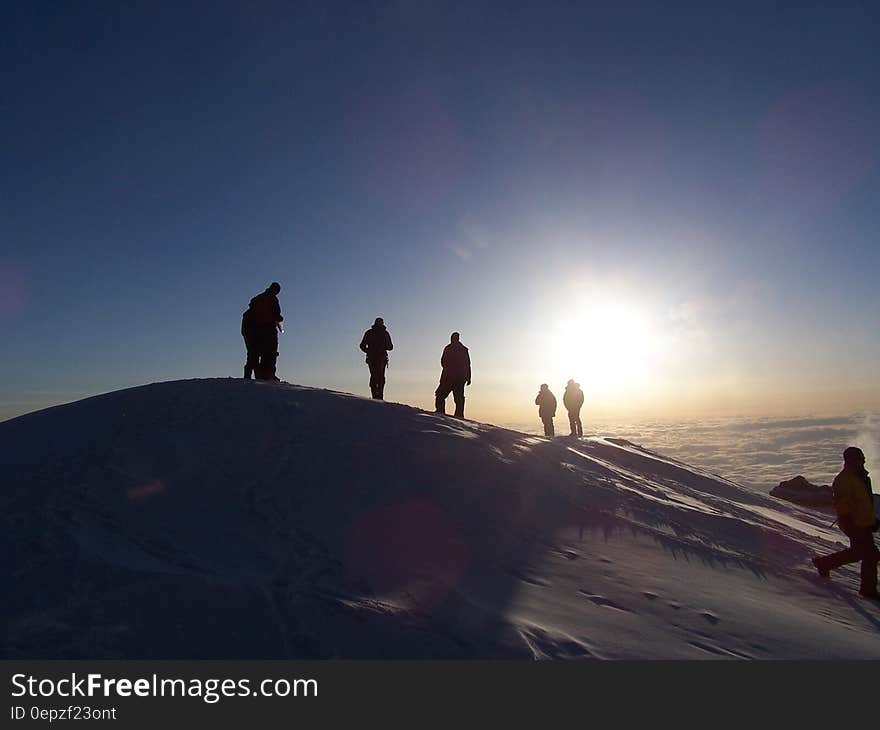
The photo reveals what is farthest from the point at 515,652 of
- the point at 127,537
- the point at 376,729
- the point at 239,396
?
the point at 239,396

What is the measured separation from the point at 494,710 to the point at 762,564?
613 cm

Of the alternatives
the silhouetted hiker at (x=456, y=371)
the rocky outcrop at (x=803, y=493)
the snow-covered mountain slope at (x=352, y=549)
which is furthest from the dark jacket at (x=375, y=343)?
the rocky outcrop at (x=803, y=493)

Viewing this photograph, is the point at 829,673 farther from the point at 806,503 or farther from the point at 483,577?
the point at 806,503

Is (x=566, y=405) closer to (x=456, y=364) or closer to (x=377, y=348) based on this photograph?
(x=456, y=364)

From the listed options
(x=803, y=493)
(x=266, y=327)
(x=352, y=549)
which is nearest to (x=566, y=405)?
(x=266, y=327)

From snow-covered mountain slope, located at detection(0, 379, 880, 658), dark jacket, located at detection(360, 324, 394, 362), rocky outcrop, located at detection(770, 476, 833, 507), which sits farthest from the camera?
rocky outcrop, located at detection(770, 476, 833, 507)

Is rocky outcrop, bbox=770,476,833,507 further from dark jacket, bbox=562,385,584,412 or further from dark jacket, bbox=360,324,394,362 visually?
dark jacket, bbox=360,324,394,362

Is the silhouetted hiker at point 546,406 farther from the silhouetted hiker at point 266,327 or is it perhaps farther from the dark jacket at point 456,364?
the silhouetted hiker at point 266,327

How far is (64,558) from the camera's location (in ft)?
16.0

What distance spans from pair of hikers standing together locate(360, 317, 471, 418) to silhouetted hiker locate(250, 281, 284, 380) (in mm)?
2653

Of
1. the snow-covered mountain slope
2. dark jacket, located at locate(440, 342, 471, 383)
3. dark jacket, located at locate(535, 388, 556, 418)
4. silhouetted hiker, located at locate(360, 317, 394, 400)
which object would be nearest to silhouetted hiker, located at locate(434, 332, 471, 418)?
dark jacket, located at locate(440, 342, 471, 383)

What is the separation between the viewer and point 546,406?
839 inches

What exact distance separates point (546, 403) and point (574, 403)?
3.70 feet

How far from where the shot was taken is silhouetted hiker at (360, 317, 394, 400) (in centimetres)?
1438
